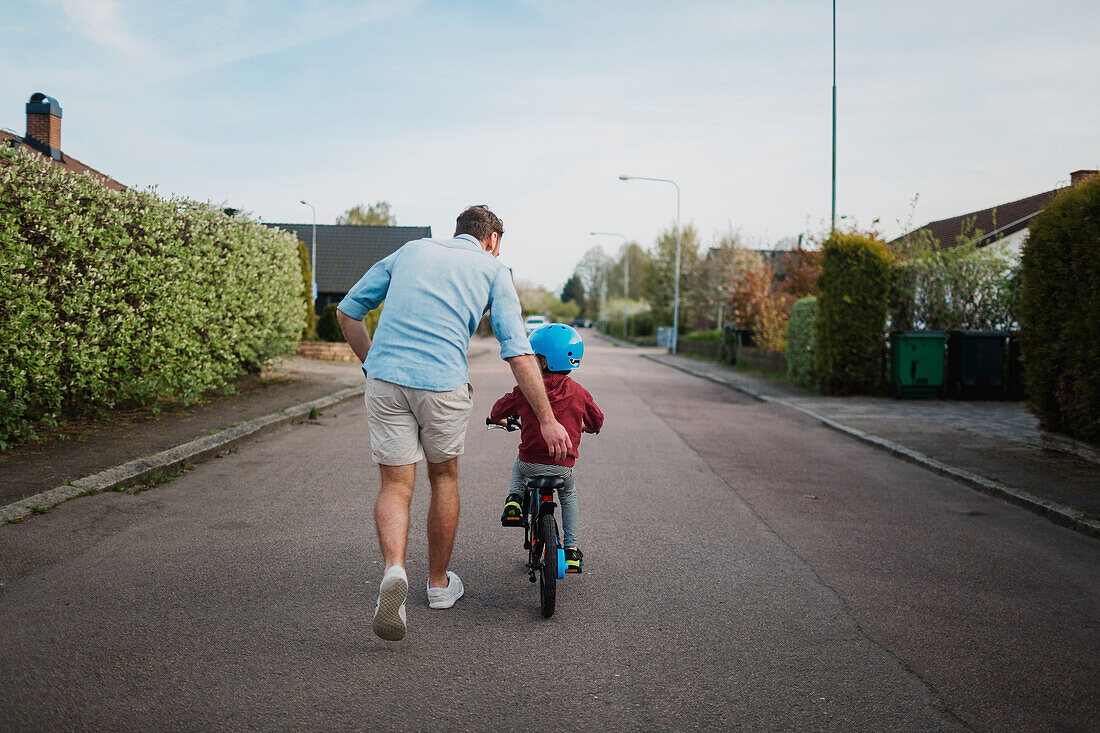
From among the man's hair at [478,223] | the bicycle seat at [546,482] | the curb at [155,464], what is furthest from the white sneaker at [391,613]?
the curb at [155,464]

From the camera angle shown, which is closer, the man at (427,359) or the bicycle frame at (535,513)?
the man at (427,359)

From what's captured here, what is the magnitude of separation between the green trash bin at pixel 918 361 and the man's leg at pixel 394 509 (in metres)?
13.9

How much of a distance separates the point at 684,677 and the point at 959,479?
5.82 m

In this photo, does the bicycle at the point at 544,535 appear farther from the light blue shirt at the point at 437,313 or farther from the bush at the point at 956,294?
the bush at the point at 956,294

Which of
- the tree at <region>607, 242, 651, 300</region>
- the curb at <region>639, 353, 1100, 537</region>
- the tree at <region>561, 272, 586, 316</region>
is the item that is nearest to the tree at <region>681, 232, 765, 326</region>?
the curb at <region>639, 353, 1100, 537</region>

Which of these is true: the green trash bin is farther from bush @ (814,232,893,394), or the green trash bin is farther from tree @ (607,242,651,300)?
tree @ (607,242,651,300)

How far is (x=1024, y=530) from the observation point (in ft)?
20.3

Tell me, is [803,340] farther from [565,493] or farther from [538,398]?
[538,398]

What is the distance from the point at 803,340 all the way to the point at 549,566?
15211mm

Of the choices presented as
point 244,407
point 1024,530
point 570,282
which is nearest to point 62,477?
point 244,407

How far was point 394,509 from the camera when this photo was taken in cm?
365

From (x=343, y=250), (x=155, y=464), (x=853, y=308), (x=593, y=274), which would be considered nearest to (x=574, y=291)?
(x=593, y=274)

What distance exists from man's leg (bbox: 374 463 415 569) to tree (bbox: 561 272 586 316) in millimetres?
126960

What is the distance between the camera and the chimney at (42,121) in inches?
961
